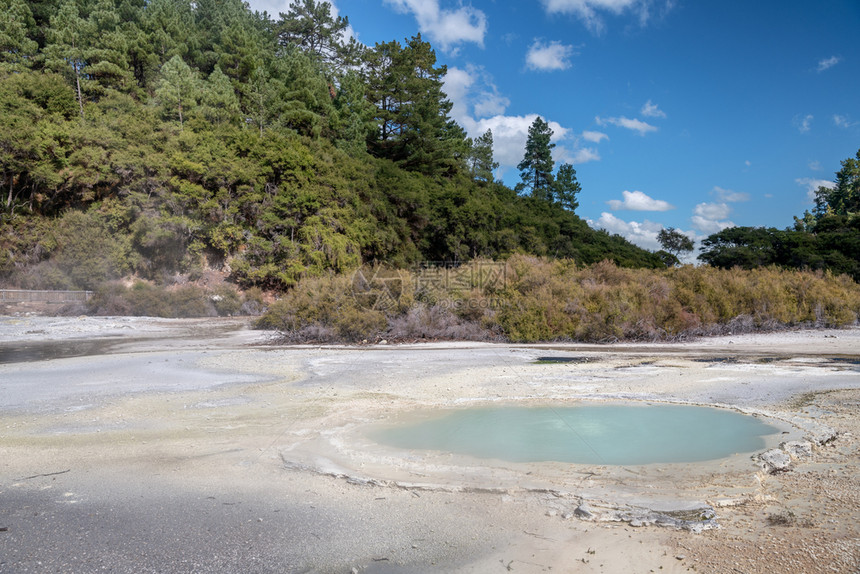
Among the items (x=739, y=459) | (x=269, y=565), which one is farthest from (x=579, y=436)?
(x=269, y=565)

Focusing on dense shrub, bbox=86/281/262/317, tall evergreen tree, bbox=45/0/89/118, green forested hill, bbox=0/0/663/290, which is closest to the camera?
dense shrub, bbox=86/281/262/317

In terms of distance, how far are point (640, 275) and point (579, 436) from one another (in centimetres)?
1456

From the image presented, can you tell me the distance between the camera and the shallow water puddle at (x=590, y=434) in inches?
227

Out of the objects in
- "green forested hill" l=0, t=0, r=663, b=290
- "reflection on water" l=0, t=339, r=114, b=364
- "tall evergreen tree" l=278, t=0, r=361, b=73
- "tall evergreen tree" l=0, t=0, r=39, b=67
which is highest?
"tall evergreen tree" l=278, t=0, r=361, b=73

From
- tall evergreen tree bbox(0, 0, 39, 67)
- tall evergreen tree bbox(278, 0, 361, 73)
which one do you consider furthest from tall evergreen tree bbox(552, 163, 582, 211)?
tall evergreen tree bbox(0, 0, 39, 67)

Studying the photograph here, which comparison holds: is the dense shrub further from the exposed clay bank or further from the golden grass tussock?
the exposed clay bank

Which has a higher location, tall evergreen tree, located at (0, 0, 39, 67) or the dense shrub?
tall evergreen tree, located at (0, 0, 39, 67)

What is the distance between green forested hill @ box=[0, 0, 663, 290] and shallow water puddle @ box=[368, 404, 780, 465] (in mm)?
22284

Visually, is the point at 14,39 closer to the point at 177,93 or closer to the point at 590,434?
the point at 177,93

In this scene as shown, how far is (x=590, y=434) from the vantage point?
6.53 m

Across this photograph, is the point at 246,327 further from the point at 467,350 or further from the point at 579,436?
the point at 579,436

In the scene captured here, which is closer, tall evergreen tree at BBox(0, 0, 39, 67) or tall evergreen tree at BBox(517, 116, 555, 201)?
tall evergreen tree at BBox(0, 0, 39, 67)

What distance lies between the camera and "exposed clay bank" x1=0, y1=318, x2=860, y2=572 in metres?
3.71

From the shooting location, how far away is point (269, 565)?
3.61m
